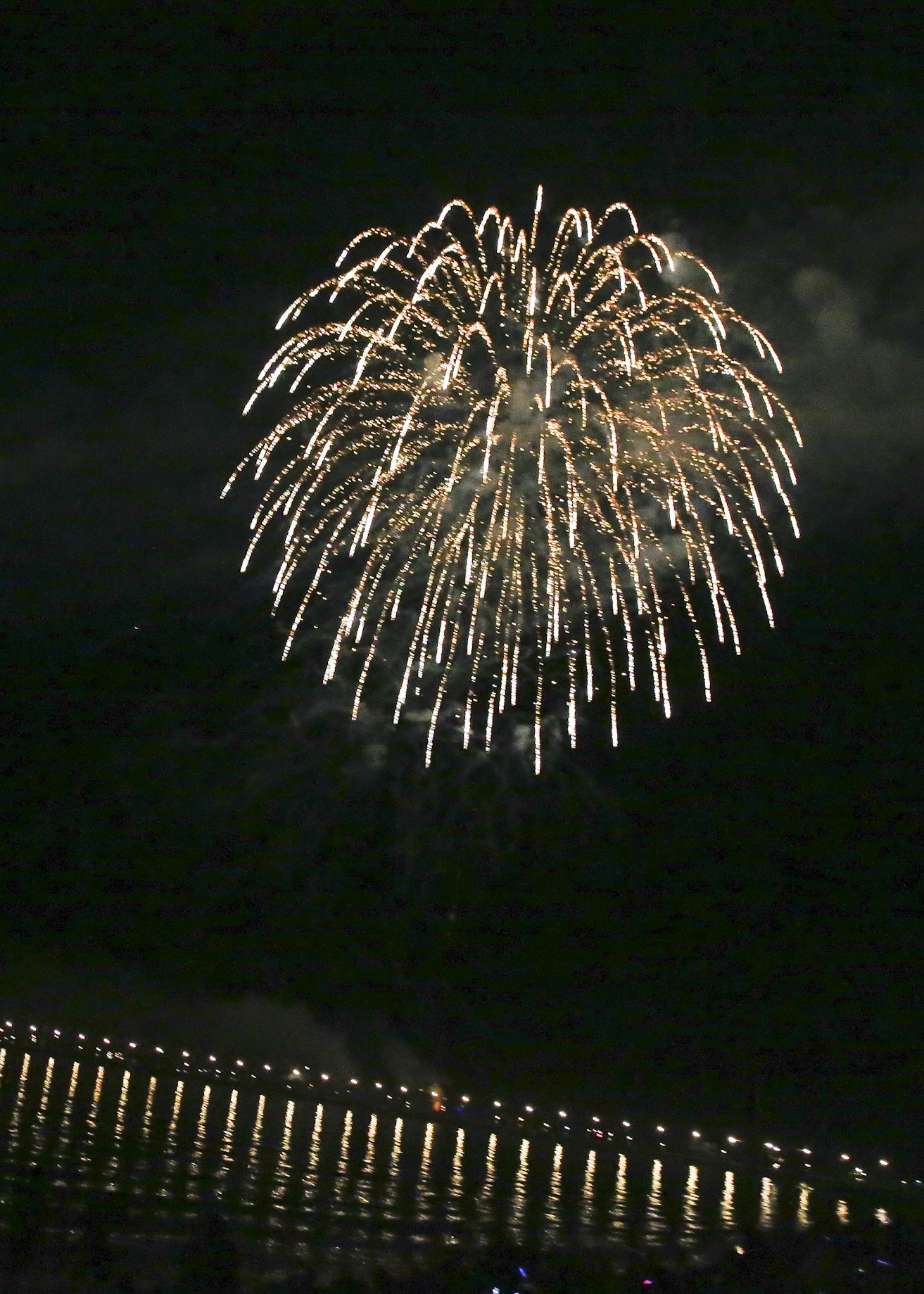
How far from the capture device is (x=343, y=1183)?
179ft

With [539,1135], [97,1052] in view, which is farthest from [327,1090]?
[539,1135]

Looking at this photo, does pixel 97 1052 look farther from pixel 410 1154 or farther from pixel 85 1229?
pixel 85 1229

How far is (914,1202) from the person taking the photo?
9344 centimetres

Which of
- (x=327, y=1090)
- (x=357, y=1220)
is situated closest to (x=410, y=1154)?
(x=357, y=1220)

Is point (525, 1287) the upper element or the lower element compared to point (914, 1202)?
upper

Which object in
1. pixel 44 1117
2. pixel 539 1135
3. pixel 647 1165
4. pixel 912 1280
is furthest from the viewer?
pixel 539 1135

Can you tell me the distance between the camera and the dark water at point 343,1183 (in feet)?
123

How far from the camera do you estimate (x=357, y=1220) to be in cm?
4084

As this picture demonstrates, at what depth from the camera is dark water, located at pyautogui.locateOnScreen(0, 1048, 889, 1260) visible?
123 feet

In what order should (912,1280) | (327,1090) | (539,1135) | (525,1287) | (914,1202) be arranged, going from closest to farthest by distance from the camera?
1. (525,1287)
2. (912,1280)
3. (914,1202)
4. (539,1135)
5. (327,1090)

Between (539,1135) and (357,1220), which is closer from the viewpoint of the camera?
(357,1220)

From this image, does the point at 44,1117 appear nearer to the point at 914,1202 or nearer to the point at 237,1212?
the point at 237,1212

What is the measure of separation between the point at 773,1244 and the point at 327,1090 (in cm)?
16221

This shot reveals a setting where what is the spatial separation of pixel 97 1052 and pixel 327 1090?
1474 inches
